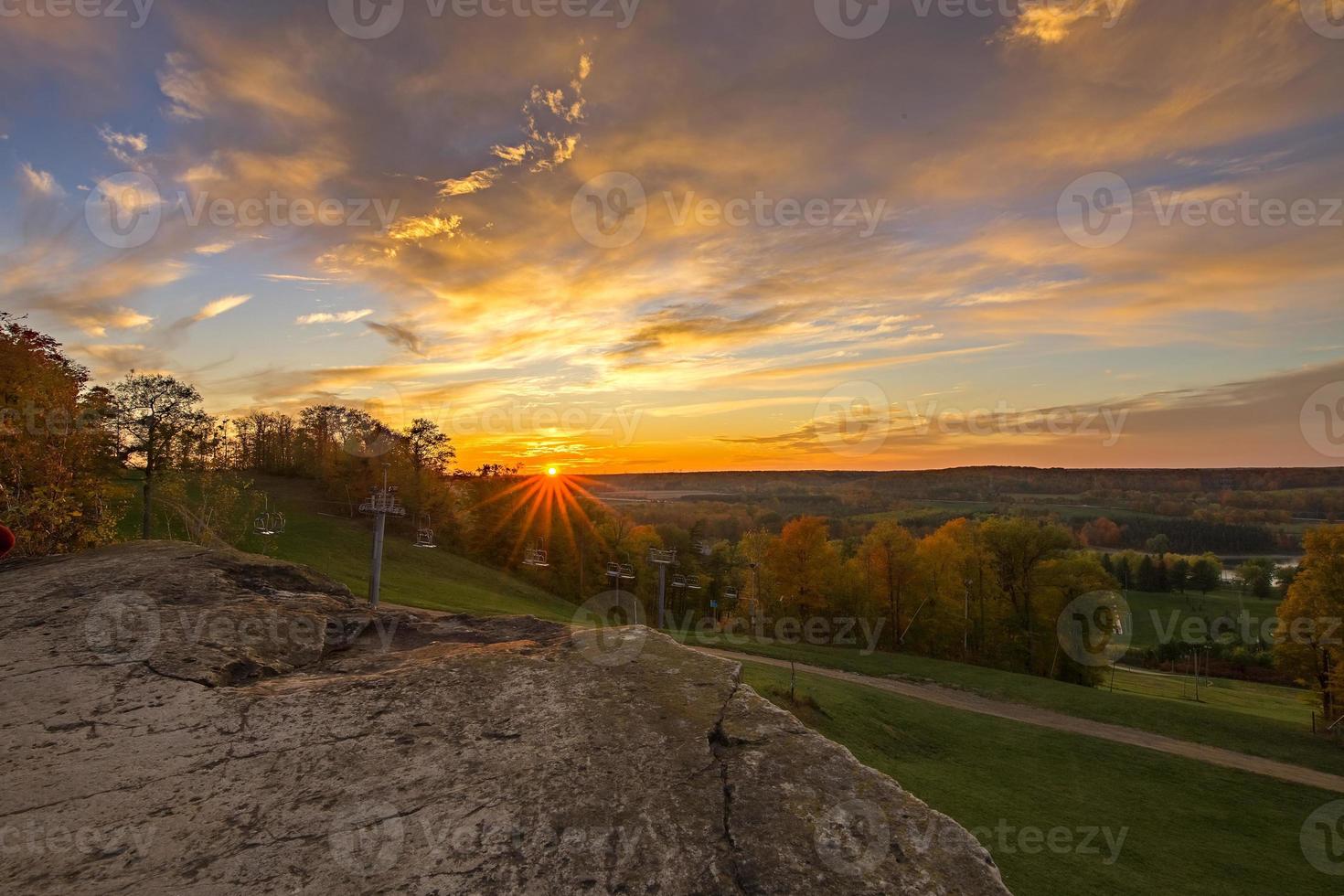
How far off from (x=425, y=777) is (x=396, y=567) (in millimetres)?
50494

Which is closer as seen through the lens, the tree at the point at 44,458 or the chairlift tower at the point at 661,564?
the tree at the point at 44,458

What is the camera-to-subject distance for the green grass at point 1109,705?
3086cm

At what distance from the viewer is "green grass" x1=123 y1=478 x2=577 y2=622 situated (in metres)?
40.2

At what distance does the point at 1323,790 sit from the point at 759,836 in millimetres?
34408

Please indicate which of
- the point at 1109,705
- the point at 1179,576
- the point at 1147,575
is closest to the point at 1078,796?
the point at 1109,705

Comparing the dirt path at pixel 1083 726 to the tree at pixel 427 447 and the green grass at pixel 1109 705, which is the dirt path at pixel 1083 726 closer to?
the green grass at pixel 1109 705

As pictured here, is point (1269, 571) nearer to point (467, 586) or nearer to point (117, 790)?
point (467, 586)

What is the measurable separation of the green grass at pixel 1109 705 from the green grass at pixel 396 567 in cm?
1457

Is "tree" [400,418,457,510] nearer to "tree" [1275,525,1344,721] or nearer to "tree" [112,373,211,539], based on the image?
"tree" [112,373,211,539]

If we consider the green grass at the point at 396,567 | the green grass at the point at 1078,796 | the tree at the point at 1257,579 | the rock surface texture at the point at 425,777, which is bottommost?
the tree at the point at 1257,579

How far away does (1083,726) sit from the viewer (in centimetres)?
3186

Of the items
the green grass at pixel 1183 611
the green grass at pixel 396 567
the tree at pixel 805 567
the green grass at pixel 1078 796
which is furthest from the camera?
the green grass at pixel 1183 611

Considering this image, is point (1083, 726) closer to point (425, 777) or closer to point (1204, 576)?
point (425, 777)

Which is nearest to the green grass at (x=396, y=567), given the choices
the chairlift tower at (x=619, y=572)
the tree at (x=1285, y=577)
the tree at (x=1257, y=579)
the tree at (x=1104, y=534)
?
the chairlift tower at (x=619, y=572)
